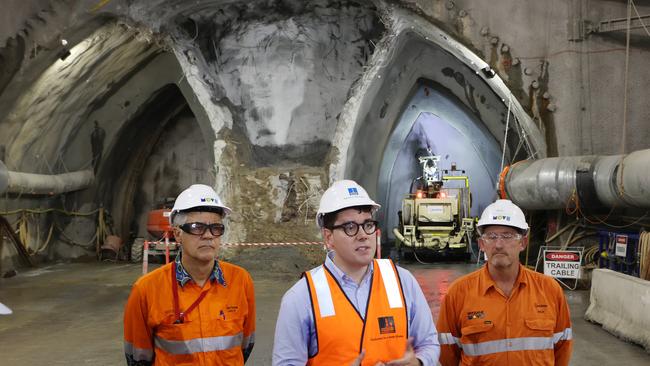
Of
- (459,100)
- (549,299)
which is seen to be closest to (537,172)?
(459,100)

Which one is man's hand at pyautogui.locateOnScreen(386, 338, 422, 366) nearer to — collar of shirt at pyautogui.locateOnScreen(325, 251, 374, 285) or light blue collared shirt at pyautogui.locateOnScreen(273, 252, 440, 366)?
light blue collared shirt at pyautogui.locateOnScreen(273, 252, 440, 366)

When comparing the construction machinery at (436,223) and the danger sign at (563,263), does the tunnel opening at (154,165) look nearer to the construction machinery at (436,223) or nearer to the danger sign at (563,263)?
the construction machinery at (436,223)

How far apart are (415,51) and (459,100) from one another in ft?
8.07

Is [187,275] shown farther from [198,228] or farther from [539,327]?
[539,327]

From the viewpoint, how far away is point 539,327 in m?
3.51

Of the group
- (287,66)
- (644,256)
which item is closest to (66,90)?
(287,66)

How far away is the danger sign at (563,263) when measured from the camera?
11.0 m

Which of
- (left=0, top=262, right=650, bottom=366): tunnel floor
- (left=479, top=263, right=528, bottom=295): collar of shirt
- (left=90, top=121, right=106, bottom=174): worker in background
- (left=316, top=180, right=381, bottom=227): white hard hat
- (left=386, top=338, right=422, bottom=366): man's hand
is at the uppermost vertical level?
(left=90, top=121, right=106, bottom=174): worker in background

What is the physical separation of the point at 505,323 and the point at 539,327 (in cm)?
17

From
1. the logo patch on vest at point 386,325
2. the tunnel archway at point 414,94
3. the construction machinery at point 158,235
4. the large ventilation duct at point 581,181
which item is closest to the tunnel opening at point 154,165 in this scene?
the construction machinery at point 158,235

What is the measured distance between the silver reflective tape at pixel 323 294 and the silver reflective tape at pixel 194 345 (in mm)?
844

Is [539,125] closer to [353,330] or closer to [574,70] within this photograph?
[574,70]

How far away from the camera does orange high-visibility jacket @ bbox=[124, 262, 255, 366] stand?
10.8ft

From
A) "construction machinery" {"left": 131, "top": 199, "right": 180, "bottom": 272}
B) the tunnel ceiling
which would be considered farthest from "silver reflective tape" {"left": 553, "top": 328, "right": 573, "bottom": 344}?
"construction machinery" {"left": 131, "top": 199, "right": 180, "bottom": 272}
